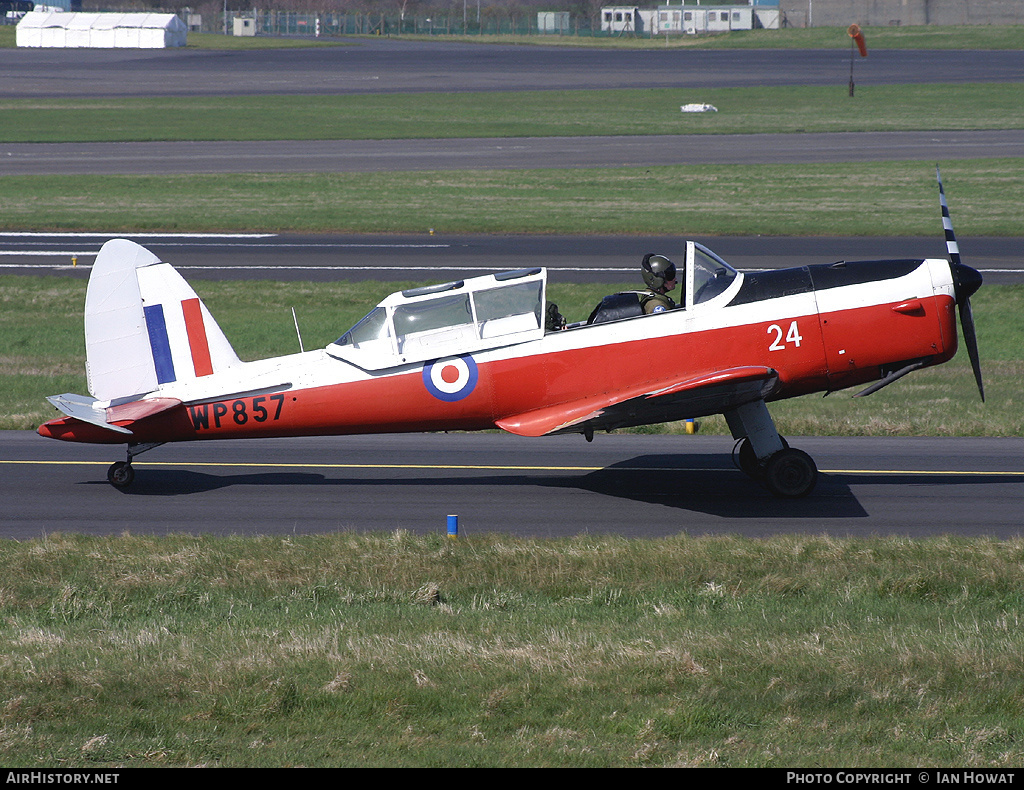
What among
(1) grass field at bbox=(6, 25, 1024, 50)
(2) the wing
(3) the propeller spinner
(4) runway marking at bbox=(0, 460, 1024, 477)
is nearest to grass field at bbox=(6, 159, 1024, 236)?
(4) runway marking at bbox=(0, 460, 1024, 477)

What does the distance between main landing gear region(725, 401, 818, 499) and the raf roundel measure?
3.09 metres

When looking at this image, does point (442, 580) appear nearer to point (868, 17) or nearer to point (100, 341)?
point (100, 341)

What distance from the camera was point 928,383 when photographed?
19500 mm

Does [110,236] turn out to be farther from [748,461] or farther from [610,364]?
[748,461]

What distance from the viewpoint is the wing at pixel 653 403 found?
11.7 metres

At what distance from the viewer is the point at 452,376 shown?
41.0ft

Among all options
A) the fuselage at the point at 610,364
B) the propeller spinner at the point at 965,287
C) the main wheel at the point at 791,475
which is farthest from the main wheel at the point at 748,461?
the propeller spinner at the point at 965,287

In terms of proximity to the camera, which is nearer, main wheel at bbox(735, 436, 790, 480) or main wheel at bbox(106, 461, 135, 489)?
main wheel at bbox(735, 436, 790, 480)

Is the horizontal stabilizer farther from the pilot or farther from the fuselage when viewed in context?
the pilot

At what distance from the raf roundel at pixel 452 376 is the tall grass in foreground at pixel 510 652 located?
217 cm

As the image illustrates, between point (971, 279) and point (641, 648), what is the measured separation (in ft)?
22.2

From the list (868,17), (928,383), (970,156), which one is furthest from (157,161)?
(868,17)

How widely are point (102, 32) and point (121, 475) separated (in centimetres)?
11601

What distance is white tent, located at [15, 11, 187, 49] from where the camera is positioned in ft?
373
